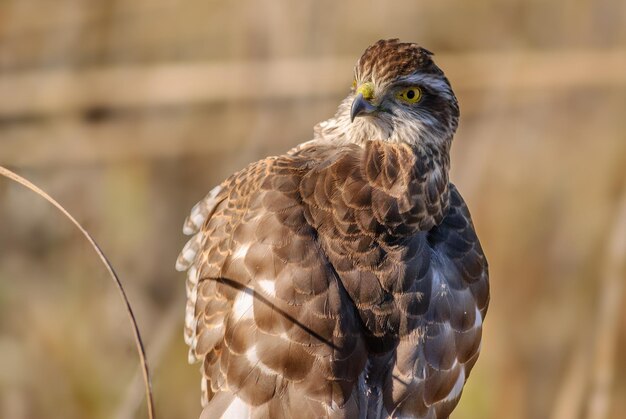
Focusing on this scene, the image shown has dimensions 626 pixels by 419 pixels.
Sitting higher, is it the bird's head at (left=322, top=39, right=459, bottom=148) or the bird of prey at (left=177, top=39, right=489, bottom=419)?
the bird's head at (left=322, top=39, right=459, bottom=148)

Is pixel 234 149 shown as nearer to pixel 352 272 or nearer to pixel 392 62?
pixel 392 62

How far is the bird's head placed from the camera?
13.5 ft

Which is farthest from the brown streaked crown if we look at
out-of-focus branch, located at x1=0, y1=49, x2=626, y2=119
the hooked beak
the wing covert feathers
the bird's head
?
out-of-focus branch, located at x1=0, y1=49, x2=626, y2=119

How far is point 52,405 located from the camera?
6137 mm

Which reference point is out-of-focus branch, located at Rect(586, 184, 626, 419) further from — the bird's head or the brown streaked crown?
the brown streaked crown

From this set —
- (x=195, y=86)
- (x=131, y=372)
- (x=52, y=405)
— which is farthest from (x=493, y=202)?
(x=52, y=405)

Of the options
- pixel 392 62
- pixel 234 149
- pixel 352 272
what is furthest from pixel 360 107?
pixel 234 149

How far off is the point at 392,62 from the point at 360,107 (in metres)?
0.23

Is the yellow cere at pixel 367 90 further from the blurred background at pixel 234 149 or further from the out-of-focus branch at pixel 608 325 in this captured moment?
the out-of-focus branch at pixel 608 325

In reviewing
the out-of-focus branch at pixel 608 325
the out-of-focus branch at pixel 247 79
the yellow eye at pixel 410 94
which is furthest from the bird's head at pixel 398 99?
the out-of-focus branch at pixel 247 79

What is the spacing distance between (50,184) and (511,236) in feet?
8.96

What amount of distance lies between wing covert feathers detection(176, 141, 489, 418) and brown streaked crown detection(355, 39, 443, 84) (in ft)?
0.91

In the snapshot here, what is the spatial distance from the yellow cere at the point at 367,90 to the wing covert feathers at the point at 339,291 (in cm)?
20

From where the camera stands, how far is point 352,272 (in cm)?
376
